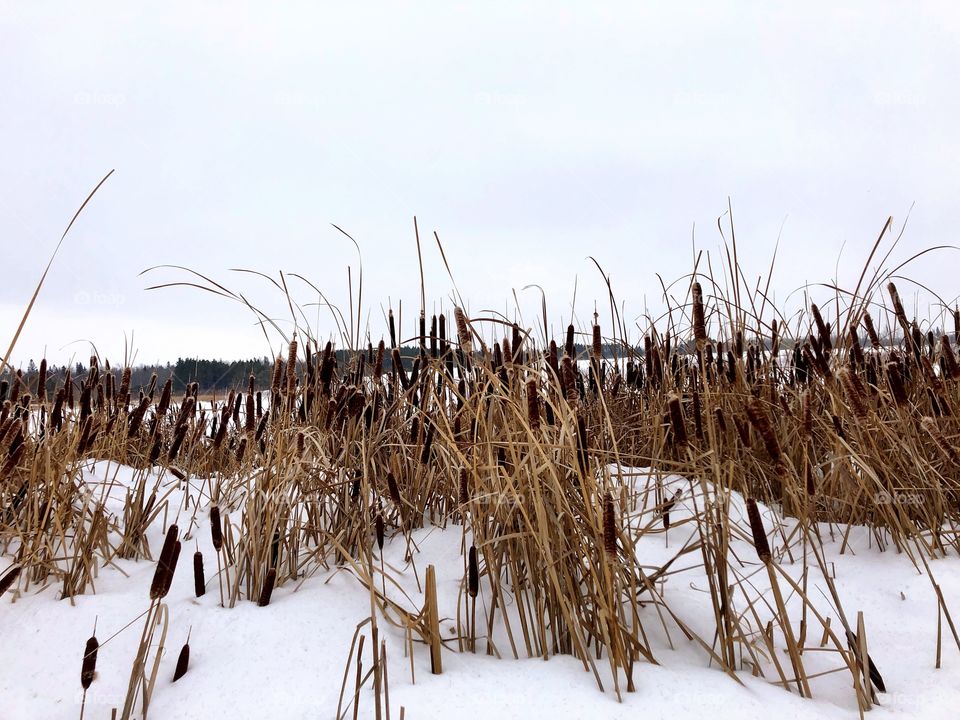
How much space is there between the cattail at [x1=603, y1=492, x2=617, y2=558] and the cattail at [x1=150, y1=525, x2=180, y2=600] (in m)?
0.86

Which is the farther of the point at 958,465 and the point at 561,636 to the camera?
the point at 958,465

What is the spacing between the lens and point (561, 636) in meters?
1.48

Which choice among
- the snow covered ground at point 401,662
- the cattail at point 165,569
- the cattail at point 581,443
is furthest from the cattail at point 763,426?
the cattail at point 165,569

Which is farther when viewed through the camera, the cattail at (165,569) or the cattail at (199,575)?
the cattail at (199,575)

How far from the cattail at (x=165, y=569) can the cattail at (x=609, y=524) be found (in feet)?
2.82

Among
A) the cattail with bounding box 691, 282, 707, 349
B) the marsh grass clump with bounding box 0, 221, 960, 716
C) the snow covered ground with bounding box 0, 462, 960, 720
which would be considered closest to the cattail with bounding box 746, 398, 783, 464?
the marsh grass clump with bounding box 0, 221, 960, 716

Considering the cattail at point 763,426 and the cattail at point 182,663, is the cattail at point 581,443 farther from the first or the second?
the cattail at point 182,663

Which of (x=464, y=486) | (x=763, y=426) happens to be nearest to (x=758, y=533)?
(x=763, y=426)

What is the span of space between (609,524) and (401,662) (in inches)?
23.5

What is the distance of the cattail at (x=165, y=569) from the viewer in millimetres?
1315

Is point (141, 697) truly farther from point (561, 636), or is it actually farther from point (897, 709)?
point (897, 709)

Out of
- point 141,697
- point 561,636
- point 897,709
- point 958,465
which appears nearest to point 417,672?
point 561,636

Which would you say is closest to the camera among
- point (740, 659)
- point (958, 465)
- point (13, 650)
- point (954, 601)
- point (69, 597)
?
point (740, 659)

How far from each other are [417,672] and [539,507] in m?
0.45
